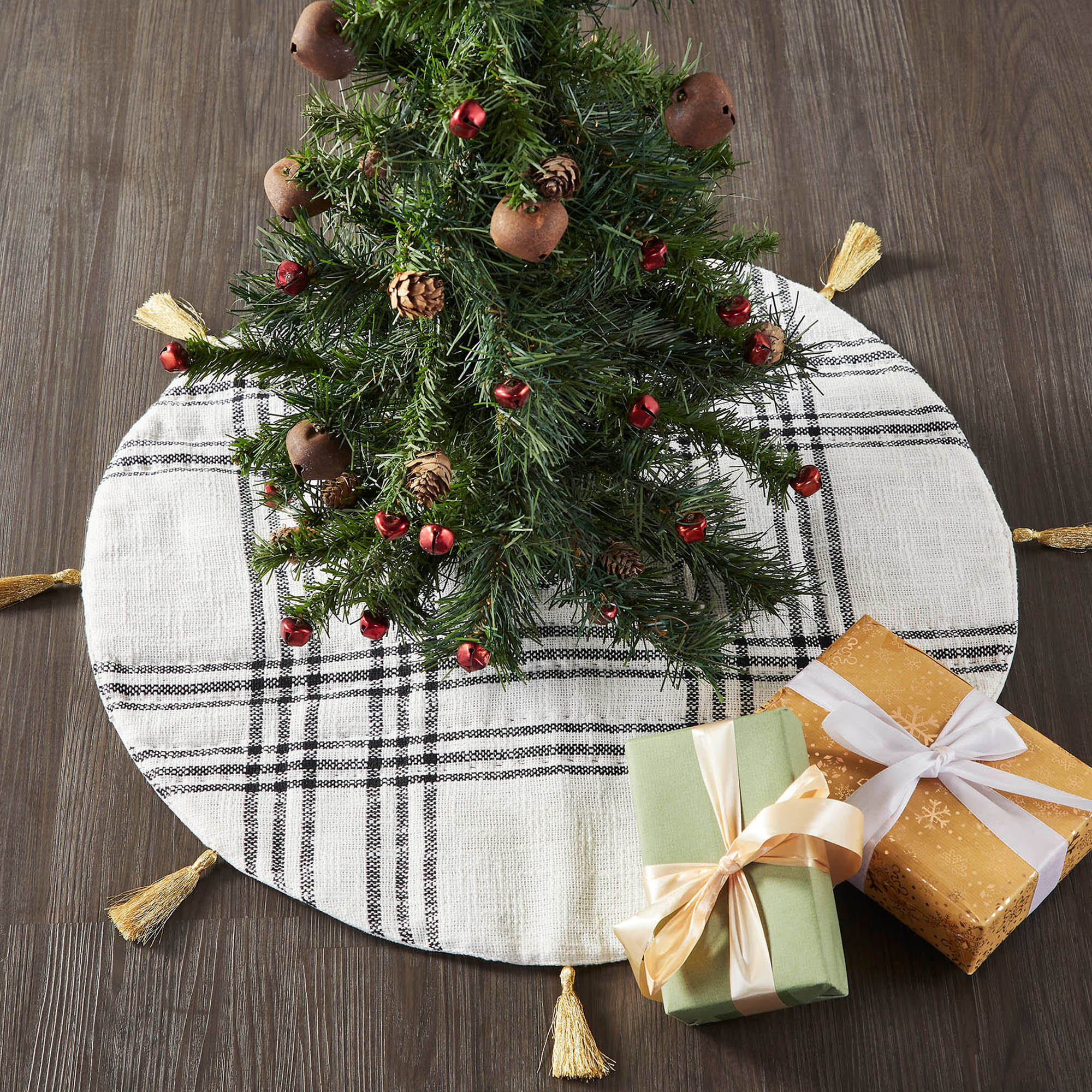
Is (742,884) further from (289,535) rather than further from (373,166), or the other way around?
(373,166)

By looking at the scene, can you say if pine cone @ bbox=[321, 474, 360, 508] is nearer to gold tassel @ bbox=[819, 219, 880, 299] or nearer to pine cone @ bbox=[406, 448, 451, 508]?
pine cone @ bbox=[406, 448, 451, 508]

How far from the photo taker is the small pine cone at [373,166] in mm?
666

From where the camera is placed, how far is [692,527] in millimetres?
837

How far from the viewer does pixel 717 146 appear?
0.72 meters

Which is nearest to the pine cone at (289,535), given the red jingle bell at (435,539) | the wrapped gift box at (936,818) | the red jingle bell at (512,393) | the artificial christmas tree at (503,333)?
the artificial christmas tree at (503,333)

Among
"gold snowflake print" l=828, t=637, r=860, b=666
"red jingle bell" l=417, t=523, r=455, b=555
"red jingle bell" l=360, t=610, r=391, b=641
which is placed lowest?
"gold snowflake print" l=828, t=637, r=860, b=666

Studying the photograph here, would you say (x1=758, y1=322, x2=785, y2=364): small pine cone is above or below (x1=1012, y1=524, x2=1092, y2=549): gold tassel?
above

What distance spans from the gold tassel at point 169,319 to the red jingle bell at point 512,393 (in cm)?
73

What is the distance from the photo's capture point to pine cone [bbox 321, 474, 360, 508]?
0.83 meters

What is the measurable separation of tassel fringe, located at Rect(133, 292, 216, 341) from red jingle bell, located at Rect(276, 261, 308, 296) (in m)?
0.60

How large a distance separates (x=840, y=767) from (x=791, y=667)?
0.17m

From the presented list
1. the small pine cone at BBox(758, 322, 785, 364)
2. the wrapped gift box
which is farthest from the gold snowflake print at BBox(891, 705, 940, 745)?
the small pine cone at BBox(758, 322, 785, 364)

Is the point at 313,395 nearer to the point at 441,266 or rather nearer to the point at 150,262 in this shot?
the point at 441,266

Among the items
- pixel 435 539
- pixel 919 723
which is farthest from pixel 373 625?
pixel 919 723
